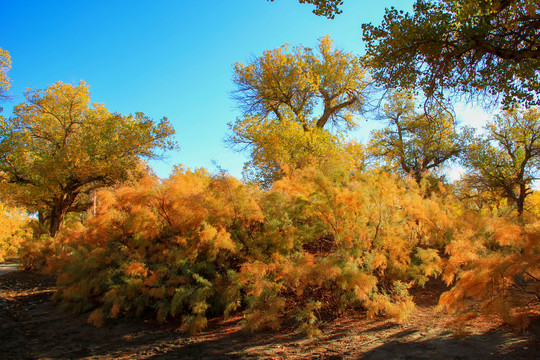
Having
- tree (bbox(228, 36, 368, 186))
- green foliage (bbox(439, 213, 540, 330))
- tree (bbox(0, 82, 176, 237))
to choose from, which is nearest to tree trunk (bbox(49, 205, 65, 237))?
tree (bbox(0, 82, 176, 237))

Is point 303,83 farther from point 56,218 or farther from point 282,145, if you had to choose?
point 56,218

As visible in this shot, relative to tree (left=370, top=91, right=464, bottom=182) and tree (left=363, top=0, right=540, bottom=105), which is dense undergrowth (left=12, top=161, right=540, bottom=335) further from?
tree (left=370, top=91, right=464, bottom=182)

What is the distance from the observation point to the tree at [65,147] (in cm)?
1385

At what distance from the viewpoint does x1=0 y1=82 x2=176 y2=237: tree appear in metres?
13.9

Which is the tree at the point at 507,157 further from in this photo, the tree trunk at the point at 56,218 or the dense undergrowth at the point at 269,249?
→ the tree trunk at the point at 56,218

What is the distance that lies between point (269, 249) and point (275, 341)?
147cm

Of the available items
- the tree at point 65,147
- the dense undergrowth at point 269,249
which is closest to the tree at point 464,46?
the dense undergrowth at point 269,249

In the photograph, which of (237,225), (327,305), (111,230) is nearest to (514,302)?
(327,305)

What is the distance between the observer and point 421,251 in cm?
581

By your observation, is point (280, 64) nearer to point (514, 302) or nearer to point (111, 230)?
point (111, 230)

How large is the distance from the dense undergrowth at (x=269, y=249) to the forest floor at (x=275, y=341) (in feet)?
0.78

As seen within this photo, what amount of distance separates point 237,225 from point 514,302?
387 cm

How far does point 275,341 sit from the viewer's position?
460 cm

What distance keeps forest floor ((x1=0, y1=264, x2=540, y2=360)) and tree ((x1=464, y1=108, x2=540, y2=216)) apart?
15828 mm
